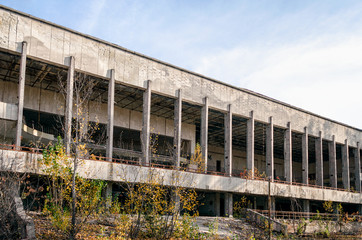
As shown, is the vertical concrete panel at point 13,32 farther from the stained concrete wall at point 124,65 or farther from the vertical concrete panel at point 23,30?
the vertical concrete panel at point 23,30

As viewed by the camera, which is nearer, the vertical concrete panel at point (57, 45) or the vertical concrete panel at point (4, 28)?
the vertical concrete panel at point (4, 28)

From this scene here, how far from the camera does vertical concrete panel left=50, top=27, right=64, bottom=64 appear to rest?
25.0 meters

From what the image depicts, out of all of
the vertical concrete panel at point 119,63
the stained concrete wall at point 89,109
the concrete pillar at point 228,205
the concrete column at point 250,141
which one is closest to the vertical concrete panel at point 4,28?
the stained concrete wall at point 89,109

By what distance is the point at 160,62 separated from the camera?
3023cm

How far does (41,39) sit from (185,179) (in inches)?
539

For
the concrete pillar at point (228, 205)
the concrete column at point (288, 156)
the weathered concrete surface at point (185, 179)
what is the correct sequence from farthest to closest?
1. the concrete column at point (288, 156)
2. the concrete pillar at point (228, 205)
3. the weathered concrete surface at point (185, 179)

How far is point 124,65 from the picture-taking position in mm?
28328

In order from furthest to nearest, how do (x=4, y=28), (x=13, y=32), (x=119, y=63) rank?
(x=119, y=63), (x=13, y=32), (x=4, y=28)

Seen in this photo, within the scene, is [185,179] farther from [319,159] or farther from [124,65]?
[319,159]

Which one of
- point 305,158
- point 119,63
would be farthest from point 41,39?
point 305,158

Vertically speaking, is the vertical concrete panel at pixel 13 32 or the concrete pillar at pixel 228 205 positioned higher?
the vertical concrete panel at pixel 13 32

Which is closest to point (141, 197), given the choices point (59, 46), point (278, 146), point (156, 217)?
point (156, 217)

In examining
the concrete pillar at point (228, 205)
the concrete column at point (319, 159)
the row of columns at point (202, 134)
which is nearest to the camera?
the row of columns at point (202, 134)

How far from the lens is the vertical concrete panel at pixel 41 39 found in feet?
79.6
